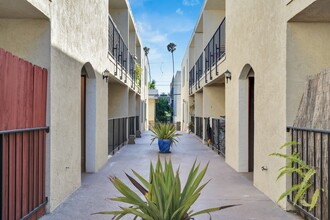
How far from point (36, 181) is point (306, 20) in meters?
4.50

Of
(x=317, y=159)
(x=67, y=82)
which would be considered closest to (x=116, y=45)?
(x=67, y=82)

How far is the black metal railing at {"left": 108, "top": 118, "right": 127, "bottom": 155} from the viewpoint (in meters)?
11.0

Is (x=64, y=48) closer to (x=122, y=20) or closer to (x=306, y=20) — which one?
(x=306, y=20)

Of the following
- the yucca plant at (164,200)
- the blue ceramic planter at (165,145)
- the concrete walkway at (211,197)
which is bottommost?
the concrete walkway at (211,197)

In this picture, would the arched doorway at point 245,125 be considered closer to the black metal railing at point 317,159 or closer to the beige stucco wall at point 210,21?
the black metal railing at point 317,159

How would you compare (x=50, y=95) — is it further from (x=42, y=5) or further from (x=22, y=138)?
(x=42, y=5)

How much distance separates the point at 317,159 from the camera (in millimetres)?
3967

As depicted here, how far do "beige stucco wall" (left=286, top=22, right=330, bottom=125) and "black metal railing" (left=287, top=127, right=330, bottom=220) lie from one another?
48 centimetres

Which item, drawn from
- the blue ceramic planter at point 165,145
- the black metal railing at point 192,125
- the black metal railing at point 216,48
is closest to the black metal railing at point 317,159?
the black metal railing at point 216,48

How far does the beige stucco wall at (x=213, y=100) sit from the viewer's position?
14555mm

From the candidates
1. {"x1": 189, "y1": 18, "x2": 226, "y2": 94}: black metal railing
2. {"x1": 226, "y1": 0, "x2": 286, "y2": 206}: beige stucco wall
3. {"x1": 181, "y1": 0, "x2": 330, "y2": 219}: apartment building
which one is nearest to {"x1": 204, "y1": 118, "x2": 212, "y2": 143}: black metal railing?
{"x1": 189, "y1": 18, "x2": 226, "y2": 94}: black metal railing

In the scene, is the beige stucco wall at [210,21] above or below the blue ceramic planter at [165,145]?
above

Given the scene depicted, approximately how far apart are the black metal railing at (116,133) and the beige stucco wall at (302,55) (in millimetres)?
6991

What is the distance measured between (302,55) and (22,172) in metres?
4.26
